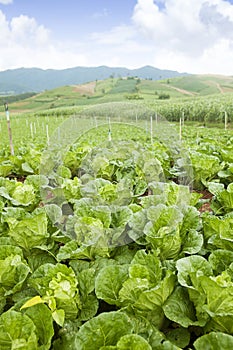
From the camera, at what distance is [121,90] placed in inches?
2783

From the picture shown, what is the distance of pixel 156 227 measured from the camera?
2277mm

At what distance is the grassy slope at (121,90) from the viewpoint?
67.7m

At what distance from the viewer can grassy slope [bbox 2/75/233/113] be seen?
6769cm

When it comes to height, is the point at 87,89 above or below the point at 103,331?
above

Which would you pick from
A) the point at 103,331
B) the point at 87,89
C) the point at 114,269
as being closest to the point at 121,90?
the point at 87,89

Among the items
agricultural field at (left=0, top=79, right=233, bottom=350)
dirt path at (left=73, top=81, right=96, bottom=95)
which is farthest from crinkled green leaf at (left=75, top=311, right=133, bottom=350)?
dirt path at (left=73, top=81, right=96, bottom=95)

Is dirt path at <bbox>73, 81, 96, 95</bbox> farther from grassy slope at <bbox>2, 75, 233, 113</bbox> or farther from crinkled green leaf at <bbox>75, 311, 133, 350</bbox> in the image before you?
crinkled green leaf at <bbox>75, 311, 133, 350</bbox>

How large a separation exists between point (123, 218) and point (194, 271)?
2.75ft

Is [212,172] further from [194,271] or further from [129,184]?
[194,271]

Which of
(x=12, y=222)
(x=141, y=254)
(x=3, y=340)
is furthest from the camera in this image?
(x=12, y=222)

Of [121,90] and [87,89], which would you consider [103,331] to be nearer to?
[121,90]

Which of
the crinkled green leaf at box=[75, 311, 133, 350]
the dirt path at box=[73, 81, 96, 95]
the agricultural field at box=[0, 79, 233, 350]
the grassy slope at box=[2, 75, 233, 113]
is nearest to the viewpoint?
the crinkled green leaf at box=[75, 311, 133, 350]

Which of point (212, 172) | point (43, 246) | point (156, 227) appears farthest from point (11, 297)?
point (212, 172)

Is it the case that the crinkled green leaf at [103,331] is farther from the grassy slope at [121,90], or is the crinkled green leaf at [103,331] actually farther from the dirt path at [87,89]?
the dirt path at [87,89]
